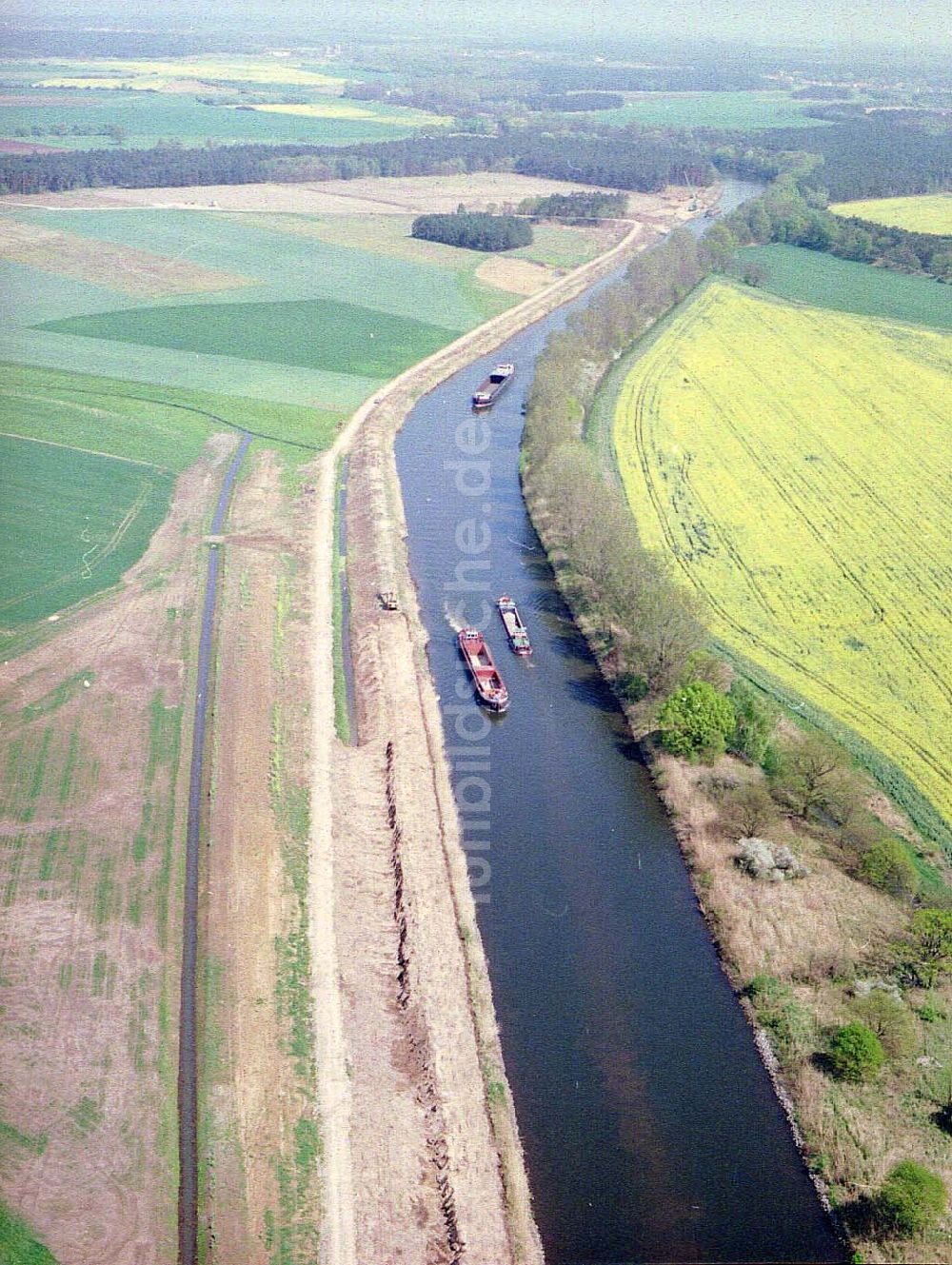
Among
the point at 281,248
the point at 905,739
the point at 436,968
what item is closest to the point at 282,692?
the point at 436,968

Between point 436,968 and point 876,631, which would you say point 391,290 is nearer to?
point 876,631

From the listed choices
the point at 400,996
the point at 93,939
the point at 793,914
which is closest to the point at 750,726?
the point at 793,914

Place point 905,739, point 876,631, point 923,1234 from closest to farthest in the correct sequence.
Result: 1. point 923,1234
2. point 905,739
3. point 876,631

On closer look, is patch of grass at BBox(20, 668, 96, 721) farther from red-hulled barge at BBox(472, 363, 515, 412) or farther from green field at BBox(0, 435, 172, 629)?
red-hulled barge at BBox(472, 363, 515, 412)

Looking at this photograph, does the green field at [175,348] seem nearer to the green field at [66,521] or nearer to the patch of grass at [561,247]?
the green field at [66,521]

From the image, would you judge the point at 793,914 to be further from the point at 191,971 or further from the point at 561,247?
the point at 561,247

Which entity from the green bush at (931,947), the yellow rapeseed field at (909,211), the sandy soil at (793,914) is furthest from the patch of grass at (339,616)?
the yellow rapeseed field at (909,211)
